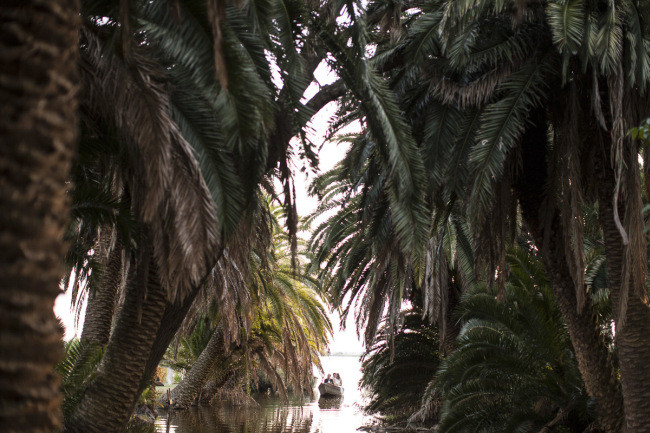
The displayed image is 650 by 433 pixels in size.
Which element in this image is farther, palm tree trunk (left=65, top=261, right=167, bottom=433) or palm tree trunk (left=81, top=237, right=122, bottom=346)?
palm tree trunk (left=81, top=237, right=122, bottom=346)

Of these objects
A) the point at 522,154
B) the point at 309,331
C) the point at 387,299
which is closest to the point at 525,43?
the point at 522,154

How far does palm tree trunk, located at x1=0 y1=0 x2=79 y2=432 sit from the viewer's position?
10.4ft

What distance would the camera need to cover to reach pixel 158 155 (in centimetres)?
551

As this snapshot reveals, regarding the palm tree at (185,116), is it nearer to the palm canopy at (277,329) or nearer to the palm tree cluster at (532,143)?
the palm tree cluster at (532,143)

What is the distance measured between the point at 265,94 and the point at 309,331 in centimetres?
2144

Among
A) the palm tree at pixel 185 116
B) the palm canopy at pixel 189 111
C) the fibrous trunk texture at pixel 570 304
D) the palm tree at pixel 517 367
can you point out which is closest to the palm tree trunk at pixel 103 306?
the palm tree at pixel 185 116

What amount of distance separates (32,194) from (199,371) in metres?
22.4

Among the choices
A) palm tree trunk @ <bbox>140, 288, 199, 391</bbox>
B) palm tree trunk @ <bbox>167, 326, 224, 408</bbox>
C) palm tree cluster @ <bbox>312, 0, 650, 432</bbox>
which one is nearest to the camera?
palm tree cluster @ <bbox>312, 0, 650, 432</bbox>

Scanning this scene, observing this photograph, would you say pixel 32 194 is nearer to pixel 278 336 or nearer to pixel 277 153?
pixel 277 153

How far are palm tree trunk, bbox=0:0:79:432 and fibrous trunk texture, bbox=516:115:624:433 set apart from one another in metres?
7.71

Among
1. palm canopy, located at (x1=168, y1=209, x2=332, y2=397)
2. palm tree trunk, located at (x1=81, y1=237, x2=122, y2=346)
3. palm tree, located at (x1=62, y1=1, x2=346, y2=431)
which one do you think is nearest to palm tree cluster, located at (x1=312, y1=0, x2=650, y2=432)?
palm tree, located at (x1=62, y1=1, x2=346, y2=431)

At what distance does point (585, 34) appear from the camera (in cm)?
820

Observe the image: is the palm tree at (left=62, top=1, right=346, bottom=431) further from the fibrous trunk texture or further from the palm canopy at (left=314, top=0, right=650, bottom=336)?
the fibrous trunk texture

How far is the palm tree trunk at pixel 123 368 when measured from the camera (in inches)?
320
